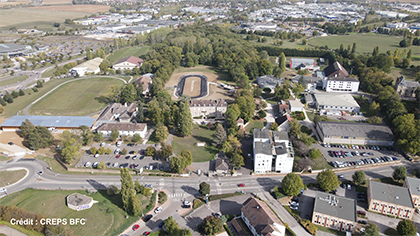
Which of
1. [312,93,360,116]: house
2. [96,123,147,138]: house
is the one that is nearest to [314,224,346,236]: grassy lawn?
[312,93,360,116]: house

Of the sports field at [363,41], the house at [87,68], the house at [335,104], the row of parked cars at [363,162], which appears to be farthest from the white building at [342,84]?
the house at [87,68]

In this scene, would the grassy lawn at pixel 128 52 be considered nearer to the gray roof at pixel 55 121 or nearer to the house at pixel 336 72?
the gray roof at pixel 55 121

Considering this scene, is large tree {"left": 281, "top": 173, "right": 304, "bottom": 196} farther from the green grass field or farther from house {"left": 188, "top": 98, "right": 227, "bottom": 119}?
the green grass field

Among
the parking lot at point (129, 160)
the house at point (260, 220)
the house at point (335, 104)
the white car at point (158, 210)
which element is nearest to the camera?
the house at point (260, 220)

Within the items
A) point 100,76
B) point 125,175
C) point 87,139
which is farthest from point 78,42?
point 125,175

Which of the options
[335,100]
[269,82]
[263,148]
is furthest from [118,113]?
[335,100]

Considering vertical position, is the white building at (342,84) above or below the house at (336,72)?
below
